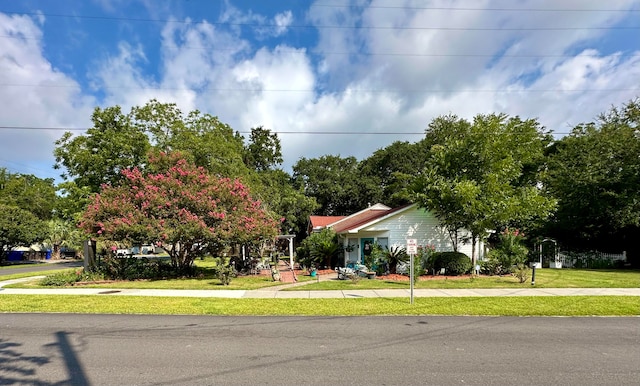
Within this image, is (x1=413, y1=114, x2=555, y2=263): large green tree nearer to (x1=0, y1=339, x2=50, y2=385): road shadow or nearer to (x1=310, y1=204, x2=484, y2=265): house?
(x1=310, y1=204, x2=484, y2=265): house

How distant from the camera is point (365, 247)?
2208 cm

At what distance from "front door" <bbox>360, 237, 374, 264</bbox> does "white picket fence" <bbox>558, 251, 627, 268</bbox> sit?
14.6 m

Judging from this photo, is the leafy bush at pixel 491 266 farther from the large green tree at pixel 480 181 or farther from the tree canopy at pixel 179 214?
the tree canopy at pixel 179 214

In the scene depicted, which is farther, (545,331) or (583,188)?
(583,188)

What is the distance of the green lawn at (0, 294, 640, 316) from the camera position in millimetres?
10008

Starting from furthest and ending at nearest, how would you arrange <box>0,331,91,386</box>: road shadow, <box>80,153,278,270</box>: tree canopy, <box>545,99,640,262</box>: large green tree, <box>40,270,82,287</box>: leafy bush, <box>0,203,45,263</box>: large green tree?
1. <box>0,203,45,263</box>: large green tree
2. <box>545,99,640,262</box>: large green tree
3. <box>80,153,278,270</box>: tree canopy
4. <box>40,270,82,287</box>: leafy bush
5. <box>0,331,91,386</box>: road shadow

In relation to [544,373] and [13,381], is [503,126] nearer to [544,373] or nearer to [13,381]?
[544,373]

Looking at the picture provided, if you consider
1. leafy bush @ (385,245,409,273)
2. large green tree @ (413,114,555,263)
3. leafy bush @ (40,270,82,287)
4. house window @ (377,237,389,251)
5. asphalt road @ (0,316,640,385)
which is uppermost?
large green tree @ (413,114,555,263)

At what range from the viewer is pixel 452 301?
11539mm

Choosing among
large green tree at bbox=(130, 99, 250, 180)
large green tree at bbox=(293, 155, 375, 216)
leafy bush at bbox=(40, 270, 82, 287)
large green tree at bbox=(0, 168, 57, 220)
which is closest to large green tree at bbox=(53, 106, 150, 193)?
large green tree at bbox=(130, 99, 250, 180)

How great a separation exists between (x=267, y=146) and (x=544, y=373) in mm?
45414

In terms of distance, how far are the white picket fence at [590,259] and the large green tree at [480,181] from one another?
33.1ft

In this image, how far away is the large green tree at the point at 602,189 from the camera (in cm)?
2491

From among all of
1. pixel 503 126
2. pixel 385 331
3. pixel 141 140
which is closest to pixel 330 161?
pixel 141 140
